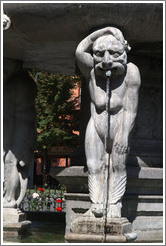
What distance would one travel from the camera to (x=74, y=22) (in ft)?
20.7

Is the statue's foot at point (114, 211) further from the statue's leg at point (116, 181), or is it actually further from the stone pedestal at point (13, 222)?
the stone pedestal at point (13, 222)

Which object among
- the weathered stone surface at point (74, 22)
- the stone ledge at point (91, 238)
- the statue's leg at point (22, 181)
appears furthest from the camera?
the statue's leg at point (22, 181)

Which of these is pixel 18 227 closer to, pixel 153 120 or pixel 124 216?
pixel 124 216

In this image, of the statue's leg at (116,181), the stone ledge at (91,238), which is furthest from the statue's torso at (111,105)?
the stone ledge at (91,238)

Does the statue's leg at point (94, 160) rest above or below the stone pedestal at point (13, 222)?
above

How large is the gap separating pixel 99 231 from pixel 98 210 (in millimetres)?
274

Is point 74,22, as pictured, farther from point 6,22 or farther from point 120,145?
point 120,145

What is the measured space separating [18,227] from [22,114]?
1965mm

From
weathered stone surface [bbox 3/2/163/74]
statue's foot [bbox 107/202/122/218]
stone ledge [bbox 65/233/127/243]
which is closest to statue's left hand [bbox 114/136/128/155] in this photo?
statue's foot [bbox 107/202/122/218]

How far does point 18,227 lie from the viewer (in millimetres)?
7898

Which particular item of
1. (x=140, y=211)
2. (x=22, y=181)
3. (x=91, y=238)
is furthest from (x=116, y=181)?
(x=22, y=181)

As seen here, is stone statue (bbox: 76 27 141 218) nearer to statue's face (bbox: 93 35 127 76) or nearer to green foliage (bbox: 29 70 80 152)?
statue's face (bbox: 93 35 127 76)

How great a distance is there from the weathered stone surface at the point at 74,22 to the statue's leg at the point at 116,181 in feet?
5.52

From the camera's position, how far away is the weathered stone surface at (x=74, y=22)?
19.5 ft
